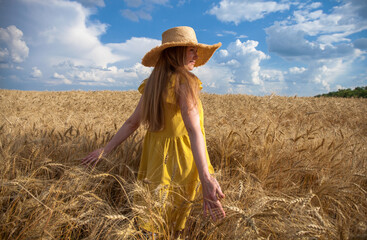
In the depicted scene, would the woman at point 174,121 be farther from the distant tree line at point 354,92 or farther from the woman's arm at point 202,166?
the distant tree line at point 354,92

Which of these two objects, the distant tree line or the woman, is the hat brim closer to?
the woman

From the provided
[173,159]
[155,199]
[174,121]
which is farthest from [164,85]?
[155,199]

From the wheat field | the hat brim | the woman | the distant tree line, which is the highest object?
the distant tree line

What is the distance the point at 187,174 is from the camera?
150 cm

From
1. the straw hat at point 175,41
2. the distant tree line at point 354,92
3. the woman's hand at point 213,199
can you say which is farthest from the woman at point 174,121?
the distant tree line at point 354,92

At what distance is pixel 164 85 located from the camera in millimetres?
1471

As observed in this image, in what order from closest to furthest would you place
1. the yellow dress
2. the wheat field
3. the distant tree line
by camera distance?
the wheat field, the yellow dress, the distant tree line

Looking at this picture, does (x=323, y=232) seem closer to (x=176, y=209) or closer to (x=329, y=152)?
(x=176, y=209)

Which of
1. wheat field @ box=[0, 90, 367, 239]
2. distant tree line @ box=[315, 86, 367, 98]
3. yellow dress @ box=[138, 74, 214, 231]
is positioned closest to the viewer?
wheat field @ box=[0, 90, 367, 239]

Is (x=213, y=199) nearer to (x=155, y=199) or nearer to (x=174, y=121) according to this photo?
(x=155, y=199)

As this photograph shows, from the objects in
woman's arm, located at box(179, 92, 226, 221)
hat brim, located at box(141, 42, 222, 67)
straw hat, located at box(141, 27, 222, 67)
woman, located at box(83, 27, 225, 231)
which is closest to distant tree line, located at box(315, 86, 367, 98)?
hat brim, located at box(141, 42, 222, 67)

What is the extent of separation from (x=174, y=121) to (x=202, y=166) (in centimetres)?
41

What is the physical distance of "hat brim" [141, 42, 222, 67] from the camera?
1.50 meters

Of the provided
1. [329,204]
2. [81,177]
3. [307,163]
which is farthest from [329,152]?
[81,177]
